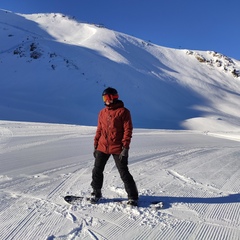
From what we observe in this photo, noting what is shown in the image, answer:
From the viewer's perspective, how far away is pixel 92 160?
23.2ft

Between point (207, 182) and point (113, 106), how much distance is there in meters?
2.43

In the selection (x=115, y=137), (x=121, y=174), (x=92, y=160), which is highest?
(x=115, y=137)

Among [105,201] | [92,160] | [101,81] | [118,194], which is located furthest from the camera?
[101,81]

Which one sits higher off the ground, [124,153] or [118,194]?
[124,153]

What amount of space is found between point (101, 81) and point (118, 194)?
23.7 m

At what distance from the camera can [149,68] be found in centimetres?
3569

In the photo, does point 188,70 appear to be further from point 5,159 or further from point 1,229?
point 1,229

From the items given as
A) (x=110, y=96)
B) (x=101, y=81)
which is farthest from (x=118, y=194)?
(x=101, y=81)

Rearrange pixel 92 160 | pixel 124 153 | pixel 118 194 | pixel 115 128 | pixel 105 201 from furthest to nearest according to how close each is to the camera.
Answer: pixel 92 160
pixel 118 194
pixel 105 201
pixel 115 128
pixel 124 153

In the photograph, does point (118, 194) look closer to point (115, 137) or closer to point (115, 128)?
point (115, 137)

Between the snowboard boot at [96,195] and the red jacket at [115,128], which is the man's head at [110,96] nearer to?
the red jacket at [115,128]

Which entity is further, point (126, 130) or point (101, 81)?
point (101, 81)

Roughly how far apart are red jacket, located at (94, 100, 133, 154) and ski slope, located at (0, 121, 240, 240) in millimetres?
760

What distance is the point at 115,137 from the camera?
13.6 ft
